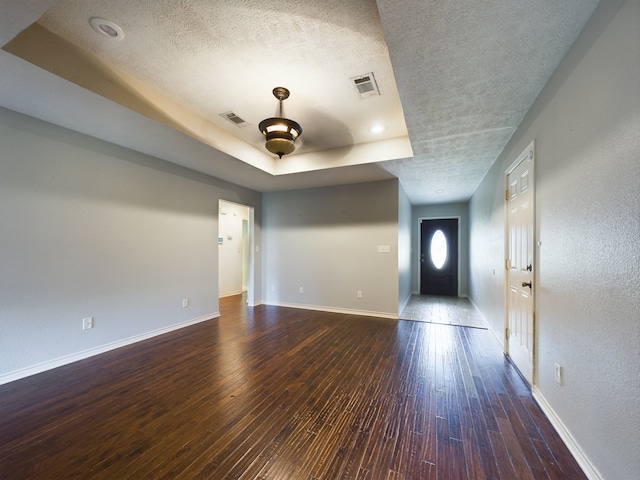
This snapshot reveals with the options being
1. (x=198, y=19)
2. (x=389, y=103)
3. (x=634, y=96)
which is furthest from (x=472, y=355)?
(x=198, y=19)

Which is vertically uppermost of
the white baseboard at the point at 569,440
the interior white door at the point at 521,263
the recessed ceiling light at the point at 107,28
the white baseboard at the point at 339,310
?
the recessed ceiling light at the point at 107,28

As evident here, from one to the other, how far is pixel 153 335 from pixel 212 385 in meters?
1.84

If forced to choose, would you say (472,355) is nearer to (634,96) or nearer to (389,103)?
(634,96)

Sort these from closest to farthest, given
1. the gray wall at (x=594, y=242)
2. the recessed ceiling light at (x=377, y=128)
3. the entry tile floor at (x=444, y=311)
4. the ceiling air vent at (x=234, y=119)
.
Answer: the gray wall at (x=594, y=242) < the ceiling air vent at (x=234, y=119) < the recessed ceiling light at (x=377, y=128) < the entry tile floor at (x=444, y=311)

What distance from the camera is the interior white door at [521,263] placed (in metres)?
2.21

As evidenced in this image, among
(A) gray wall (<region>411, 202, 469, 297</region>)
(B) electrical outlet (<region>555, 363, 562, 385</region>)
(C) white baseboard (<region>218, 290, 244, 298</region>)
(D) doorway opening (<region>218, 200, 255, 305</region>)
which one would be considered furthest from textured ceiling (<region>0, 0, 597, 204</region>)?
(C) white baseboard (<region>218, 290, 244, 298</region>)

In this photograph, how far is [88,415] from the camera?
1.89 m

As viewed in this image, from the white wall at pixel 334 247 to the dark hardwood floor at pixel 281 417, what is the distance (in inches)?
64.3

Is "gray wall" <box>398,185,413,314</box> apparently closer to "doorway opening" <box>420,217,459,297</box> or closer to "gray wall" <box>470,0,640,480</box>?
"doorway opening" <box>420,217,459,297</box>

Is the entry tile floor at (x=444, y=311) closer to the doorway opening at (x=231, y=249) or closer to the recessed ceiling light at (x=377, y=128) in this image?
the recessed ceiling light at (x=377, y=128)

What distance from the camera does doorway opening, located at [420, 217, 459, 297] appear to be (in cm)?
697

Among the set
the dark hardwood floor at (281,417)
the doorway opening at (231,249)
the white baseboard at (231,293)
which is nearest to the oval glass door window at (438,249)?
the dark hardwood floor at (281,417)

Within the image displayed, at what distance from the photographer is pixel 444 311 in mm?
5090

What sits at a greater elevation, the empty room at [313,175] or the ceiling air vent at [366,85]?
the ceiling air vent at [366,85]
